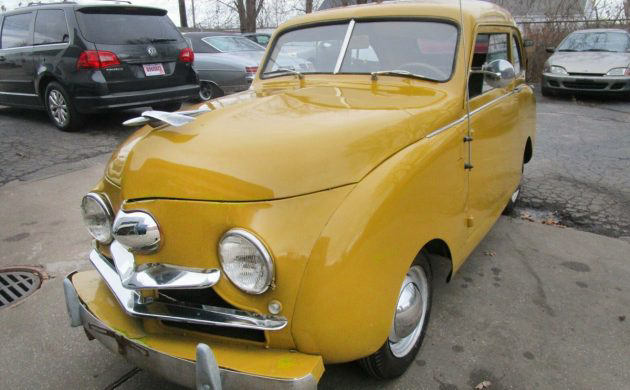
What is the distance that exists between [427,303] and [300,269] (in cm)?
108

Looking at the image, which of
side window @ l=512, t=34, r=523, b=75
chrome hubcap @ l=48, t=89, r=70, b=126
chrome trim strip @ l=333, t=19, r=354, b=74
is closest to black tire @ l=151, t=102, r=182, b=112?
chrome hubcap @ l=48, t=89, r=70, b=126

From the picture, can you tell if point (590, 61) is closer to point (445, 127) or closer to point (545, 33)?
point (545, 33)

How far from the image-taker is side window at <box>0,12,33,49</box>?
23.8 ft

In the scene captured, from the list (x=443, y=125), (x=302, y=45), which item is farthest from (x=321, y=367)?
(x=302, y=45)

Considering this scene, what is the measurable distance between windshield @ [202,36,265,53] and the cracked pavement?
19.0 feet

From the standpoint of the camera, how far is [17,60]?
7.36 meters

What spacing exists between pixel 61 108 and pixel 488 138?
6.30m

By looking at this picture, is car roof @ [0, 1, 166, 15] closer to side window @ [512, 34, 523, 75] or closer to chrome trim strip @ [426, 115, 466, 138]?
side window @ [512, 34, 523, 75]

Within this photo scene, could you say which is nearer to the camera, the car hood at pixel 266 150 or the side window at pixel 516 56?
the car hood at pixel 266 150

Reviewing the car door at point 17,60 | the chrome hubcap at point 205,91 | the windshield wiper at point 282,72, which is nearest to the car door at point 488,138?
the windshield wiper at point 282,72

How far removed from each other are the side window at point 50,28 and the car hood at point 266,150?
17.3 ft

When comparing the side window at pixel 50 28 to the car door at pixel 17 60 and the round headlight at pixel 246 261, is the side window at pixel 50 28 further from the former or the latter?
the round headlight at pixel 246 261

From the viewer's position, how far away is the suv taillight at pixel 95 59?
6.39m

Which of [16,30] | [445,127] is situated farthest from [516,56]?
[16,30]
